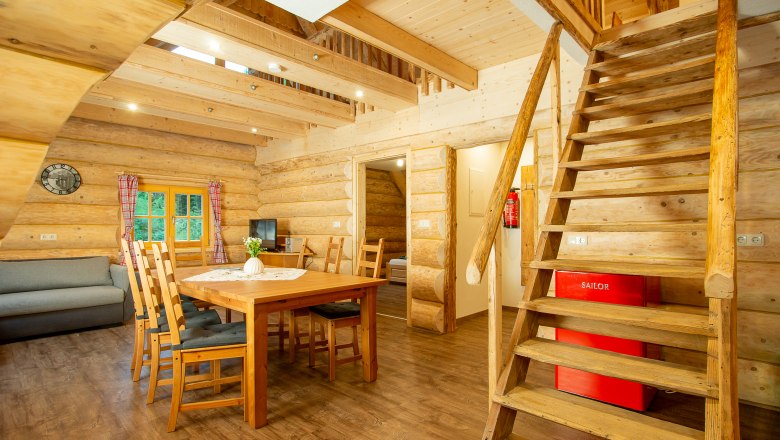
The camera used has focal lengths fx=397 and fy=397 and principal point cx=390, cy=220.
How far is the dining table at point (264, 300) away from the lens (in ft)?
8.20

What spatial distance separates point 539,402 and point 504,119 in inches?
122

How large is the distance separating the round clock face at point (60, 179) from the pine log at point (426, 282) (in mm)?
4763

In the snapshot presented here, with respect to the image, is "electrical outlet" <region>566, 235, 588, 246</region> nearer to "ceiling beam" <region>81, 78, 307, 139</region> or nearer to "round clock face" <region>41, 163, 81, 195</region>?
"ceiling beam" <region>81, 78, 307, 139</region>

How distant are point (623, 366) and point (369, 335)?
188 centimetres

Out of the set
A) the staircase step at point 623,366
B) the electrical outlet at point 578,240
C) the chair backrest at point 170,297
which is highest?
the electrical outlet at point 578,240

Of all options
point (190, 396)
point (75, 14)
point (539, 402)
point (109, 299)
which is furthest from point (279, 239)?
point (75, 14)

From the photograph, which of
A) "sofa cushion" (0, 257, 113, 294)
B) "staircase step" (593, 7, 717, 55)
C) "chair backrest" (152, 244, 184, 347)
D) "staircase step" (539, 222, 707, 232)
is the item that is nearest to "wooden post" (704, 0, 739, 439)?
"staircase step" (539, 222, 707, 232)

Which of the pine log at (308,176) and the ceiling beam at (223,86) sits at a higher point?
the ceiling beam at (223,86)

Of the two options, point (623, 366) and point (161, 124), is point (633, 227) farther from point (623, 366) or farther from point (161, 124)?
point (161, 124)

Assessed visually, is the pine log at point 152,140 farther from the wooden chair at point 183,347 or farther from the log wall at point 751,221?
the log wall at point 751,221

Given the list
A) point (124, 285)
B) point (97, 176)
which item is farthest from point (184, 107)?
point (124, 285)

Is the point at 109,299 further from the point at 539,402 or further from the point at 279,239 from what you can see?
the point at 539,402

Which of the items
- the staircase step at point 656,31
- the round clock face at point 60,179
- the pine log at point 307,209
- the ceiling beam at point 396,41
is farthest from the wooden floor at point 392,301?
the round clock face at point 60,179

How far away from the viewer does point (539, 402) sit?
1.75 meters
